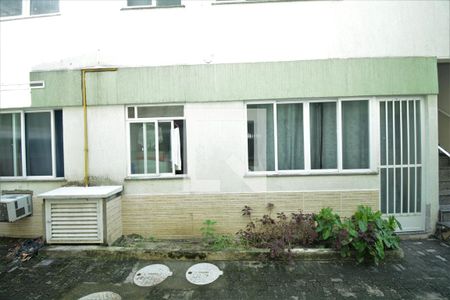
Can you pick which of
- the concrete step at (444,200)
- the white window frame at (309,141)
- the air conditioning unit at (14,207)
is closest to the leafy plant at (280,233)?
the white window frame at (309,141)

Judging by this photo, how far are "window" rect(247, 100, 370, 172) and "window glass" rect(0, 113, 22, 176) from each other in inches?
207

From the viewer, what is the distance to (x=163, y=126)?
6.32m

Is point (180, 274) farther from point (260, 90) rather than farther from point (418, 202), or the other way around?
point (418, 202)

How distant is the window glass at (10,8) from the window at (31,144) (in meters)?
2.26

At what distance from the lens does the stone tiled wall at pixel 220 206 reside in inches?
243

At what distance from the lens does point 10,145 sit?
22.0 feet

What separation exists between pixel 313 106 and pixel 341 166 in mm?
1418

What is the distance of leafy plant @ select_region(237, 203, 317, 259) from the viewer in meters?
5.25

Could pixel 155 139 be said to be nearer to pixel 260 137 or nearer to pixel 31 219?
pixel 260 137

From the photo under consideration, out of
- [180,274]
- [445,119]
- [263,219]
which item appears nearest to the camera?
[180,274]

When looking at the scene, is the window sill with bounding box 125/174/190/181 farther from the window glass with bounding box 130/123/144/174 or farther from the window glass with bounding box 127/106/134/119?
the window glass with bounding box 127/106/134/119

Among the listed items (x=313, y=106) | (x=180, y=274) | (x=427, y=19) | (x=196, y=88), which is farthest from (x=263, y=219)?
(x=427, y=19)

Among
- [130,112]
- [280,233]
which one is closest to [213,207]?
[280,233]

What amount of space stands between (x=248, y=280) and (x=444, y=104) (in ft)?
23.1
